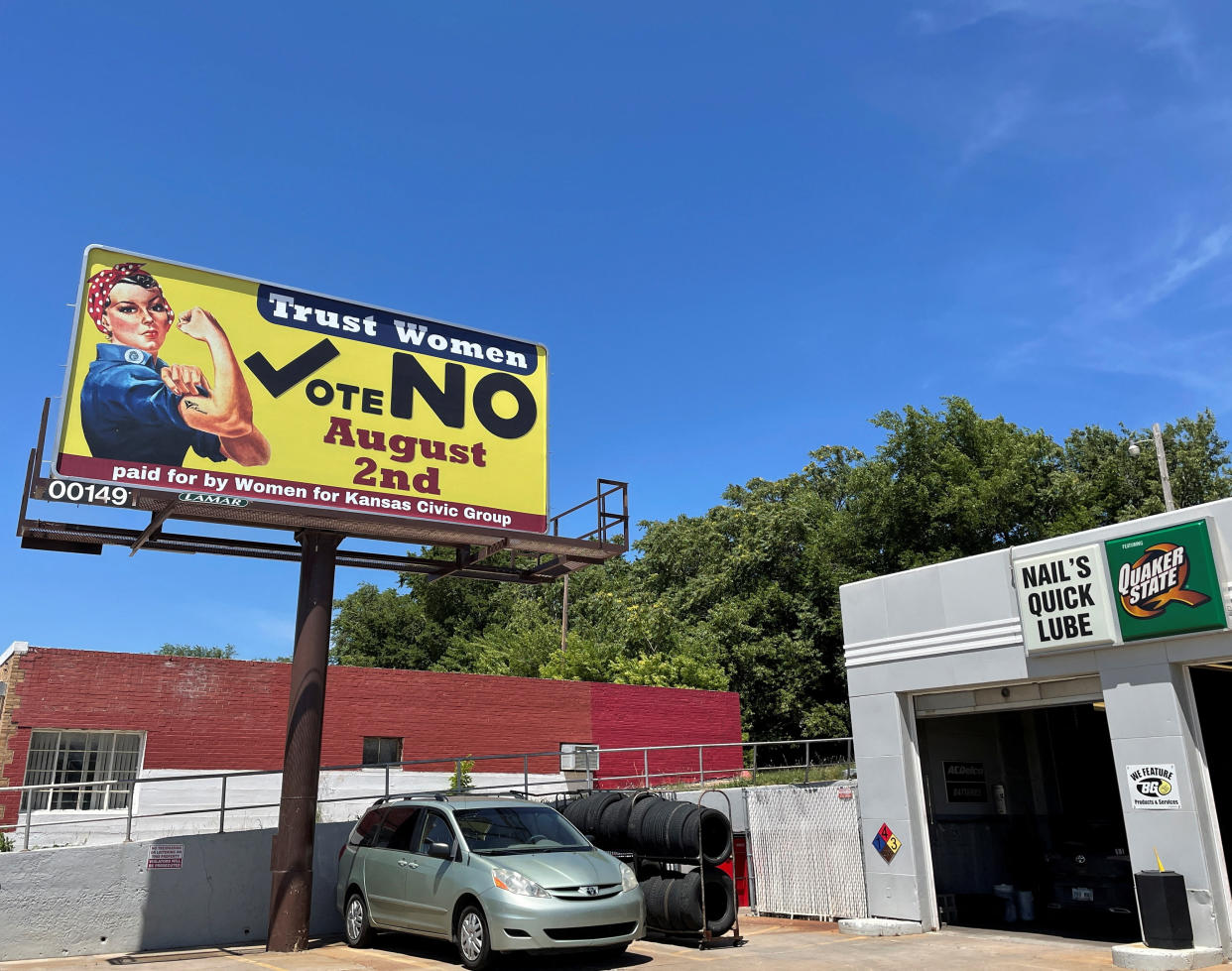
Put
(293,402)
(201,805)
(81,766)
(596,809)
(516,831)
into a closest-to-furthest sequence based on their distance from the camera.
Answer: (516,831), (596,809), (293,402), (81,766), (201,805)

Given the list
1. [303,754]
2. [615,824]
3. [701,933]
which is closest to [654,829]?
[615,824]

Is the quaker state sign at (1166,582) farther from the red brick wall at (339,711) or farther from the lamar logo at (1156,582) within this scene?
the red brick wall at (339,711)

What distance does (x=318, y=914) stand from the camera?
1479 cm

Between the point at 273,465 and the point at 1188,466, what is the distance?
3897 centimetres

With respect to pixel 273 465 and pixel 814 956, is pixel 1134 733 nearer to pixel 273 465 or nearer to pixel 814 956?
pixel 814 956

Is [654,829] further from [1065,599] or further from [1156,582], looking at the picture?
[1156,582]

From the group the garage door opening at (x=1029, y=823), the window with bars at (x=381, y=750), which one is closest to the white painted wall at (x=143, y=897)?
the garage door opening at (x=1029, y=823)

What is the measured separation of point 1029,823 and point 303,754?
12244 mm

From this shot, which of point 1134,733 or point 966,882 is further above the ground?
point 1134,733

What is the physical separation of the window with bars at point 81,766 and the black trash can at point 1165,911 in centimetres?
1810

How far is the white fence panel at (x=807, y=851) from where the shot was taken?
1498 centimetres

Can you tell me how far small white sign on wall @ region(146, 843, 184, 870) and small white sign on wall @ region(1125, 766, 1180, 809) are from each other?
1261cm

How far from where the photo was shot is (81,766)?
68.8 ft

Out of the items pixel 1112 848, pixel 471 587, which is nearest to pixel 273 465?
pixel 1112 848
